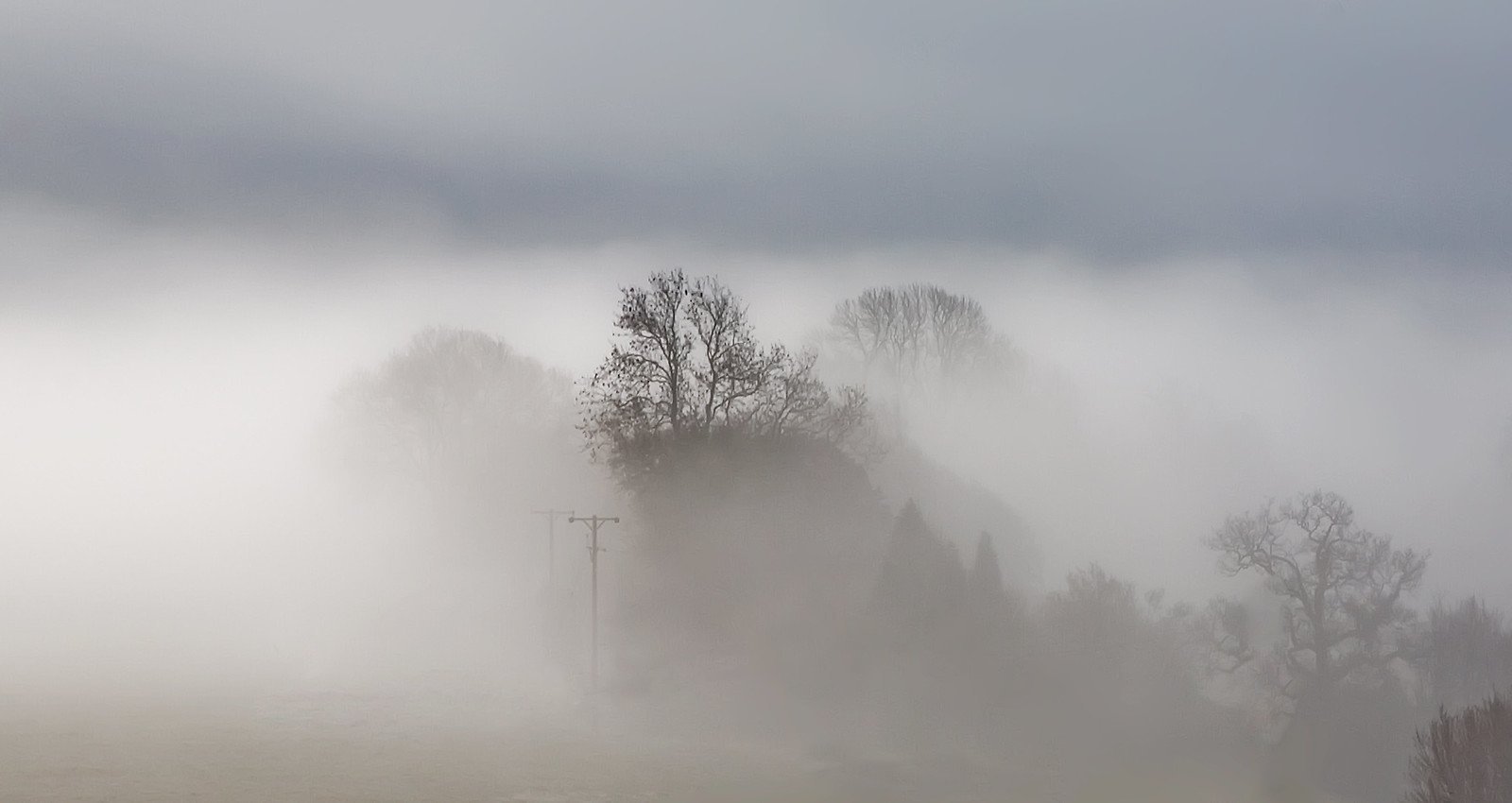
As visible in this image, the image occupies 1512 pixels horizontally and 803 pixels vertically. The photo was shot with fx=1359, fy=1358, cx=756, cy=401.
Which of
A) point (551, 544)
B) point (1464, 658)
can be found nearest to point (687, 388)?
point (551, 544)

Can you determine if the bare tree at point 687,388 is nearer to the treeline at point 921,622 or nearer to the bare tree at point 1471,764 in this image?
the treeline at point 921,622

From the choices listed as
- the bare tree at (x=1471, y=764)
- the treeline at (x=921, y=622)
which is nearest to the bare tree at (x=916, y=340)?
the treeline at (x=921, y=622)

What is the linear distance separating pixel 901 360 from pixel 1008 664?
55401mm

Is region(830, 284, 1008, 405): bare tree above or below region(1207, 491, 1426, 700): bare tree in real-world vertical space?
above

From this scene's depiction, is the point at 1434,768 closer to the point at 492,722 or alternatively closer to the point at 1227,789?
the point at 1227,789

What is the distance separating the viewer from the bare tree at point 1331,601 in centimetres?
6556

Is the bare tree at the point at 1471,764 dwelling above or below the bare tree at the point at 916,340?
below

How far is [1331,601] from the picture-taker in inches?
2707

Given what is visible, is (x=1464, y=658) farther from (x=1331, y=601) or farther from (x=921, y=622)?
(x=921, y=622)

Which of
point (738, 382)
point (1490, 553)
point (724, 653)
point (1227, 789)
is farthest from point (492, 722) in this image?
point (1490, 553)

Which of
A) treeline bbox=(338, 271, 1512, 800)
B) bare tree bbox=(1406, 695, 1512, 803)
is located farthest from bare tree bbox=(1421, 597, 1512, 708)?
bare tree bbox=(1406, 695, 1512, 803)

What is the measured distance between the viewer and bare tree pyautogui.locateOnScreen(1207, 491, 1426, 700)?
65.6m

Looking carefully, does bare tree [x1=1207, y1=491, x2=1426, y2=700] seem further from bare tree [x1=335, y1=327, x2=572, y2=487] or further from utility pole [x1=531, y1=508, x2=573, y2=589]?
bare tree [x1=335, y1=327, x2=572, y2=487]

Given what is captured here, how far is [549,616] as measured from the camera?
85.1 metres
